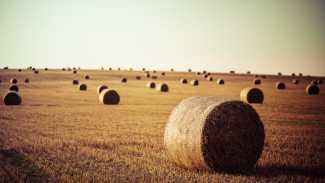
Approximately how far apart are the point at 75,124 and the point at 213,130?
8.92 metres

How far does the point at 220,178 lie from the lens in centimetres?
647

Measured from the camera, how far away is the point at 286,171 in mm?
6926

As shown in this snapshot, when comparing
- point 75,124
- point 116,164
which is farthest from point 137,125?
point 116,164

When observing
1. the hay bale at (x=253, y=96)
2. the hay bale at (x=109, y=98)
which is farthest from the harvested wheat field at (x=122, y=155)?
the hay bale at (x=253, y=96)

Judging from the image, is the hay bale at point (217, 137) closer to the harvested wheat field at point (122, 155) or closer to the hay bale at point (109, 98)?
the harvested wheat field at point (122, 155)

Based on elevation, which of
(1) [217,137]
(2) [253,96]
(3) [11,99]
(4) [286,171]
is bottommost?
(4) [286,171]

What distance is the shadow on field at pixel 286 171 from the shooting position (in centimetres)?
675

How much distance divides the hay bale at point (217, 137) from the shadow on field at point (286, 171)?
0.33 meters

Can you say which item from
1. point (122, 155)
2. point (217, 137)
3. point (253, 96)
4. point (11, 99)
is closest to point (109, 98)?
point (11, 99)

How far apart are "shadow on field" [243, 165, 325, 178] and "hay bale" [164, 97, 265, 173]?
1.10 ft

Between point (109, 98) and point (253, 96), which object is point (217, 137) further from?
point (253, 96)

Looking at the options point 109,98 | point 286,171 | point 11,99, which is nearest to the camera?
point 286,171

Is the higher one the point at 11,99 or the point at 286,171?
the point at 11,99

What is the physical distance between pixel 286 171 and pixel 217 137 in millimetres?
1922
